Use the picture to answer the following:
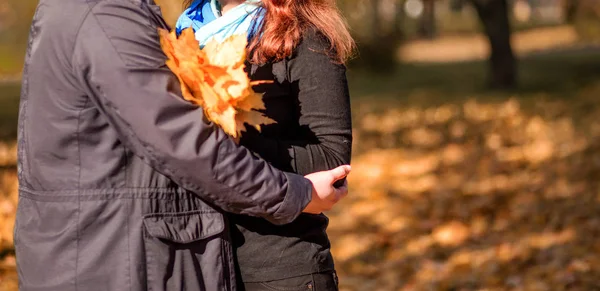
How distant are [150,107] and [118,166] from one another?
0.17m

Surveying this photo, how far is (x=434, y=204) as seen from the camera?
7219 mm

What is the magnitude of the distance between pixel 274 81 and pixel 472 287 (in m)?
3.36

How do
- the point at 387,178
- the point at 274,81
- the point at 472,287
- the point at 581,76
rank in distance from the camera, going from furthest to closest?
1. the point at 581,76
2. the point at 387,178
3. the point at 472,287
4. the point at 274,81

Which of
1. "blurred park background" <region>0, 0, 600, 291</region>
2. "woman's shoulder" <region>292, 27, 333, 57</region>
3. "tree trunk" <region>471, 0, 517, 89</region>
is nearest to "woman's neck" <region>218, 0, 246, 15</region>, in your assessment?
"woman's shoulder" <region>292, 27, 333, 57</region>

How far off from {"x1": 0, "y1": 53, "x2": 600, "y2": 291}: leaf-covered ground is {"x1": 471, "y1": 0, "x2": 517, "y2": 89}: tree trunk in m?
2.50

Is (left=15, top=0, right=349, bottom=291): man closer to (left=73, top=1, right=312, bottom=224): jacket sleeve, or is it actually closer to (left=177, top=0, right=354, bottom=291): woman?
(left=73, top=1, right=312, bottom=224): jacket sleeve

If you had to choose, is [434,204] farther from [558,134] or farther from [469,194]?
[558,134]

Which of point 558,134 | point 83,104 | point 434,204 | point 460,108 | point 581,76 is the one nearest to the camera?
point 83,104

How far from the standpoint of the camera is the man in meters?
1.72

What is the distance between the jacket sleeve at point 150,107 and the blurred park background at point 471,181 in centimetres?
180

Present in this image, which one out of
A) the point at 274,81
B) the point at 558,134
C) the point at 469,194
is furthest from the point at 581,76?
the point at 274,81

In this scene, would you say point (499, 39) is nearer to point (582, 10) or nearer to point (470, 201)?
point (582, 10)

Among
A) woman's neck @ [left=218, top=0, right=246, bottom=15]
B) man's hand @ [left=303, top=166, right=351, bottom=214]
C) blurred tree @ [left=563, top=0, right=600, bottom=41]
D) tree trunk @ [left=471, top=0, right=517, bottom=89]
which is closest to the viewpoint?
man's hand @ [left=303, top=166, right=351, bottom=214]

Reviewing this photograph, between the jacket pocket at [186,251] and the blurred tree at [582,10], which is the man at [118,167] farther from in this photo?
the blurred tree at [582,10]
